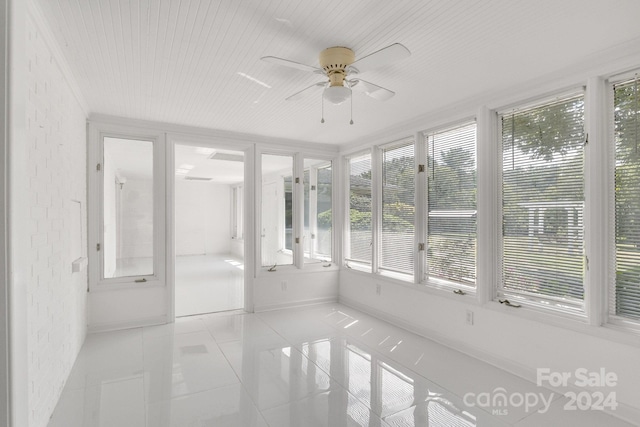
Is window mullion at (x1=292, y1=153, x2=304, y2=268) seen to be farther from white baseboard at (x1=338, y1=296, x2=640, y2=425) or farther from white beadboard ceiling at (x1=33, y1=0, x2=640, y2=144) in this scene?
white beadboard ceiling at (x1=33, y1=0, x2=640, y2=144)

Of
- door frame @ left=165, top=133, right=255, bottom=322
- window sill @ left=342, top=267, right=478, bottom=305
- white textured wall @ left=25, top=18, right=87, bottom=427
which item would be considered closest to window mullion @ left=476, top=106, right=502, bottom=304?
window sill @ left=342, top=267, right=478, bottom=305

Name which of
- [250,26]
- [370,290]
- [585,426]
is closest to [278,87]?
[250,26]

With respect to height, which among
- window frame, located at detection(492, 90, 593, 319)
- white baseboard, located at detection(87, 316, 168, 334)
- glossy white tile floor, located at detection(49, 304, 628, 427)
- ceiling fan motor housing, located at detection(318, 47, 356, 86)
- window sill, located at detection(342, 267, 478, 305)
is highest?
ceiling fan motor housing, located at detection(318, 47, 356, 86)

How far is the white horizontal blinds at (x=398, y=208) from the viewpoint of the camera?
397 centimetres

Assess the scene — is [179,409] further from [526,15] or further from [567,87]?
[567,87]

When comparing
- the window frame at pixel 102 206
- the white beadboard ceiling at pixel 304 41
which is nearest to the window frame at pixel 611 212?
the white beadboard ceiling at pixel 304 41

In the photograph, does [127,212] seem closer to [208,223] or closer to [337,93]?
[337,93]

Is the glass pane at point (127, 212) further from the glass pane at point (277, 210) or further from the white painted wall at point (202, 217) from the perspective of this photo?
the white painted wall at point (202, 217)

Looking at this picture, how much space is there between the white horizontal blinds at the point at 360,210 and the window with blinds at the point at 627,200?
2674 mm

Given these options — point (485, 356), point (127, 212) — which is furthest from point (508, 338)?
point (127, 212)

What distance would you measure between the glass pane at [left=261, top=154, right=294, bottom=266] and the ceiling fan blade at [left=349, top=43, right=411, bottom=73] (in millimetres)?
2863

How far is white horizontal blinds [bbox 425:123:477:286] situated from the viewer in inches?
129

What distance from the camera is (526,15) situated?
1.83m

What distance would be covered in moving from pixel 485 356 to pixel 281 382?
184 cm
